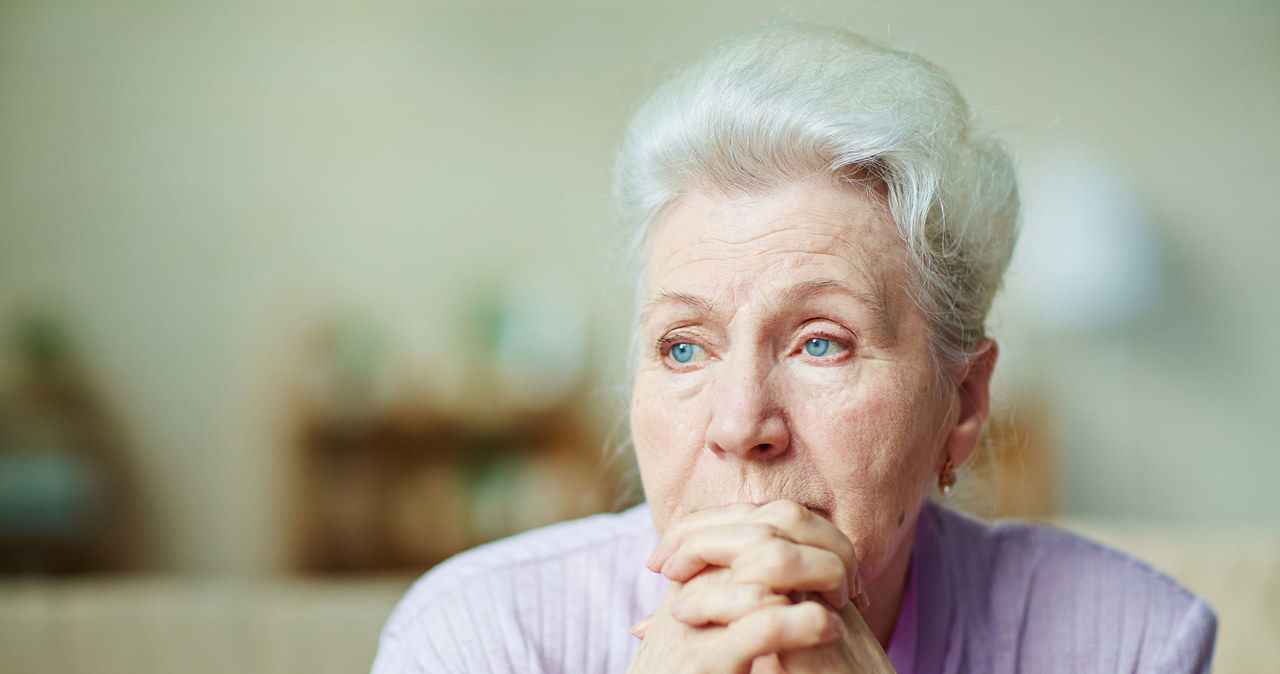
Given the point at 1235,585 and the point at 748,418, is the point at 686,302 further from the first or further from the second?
the point at 1235,585

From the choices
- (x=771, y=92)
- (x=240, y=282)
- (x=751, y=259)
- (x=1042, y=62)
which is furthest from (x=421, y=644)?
(x=1042, y=62)

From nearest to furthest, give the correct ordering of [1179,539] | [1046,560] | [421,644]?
1. [421,644]
2. [1046,560]
3. [1179,539]

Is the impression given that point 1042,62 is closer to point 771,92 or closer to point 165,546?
point 771,92

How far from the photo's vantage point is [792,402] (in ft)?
3.48

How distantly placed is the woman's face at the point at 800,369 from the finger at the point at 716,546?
102 mm

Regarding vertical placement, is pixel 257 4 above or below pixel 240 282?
above

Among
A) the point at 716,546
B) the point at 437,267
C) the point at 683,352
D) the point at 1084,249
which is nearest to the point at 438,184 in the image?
the point at 437,267

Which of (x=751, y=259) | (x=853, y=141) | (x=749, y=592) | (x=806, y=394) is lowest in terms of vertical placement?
(x=749, y=592)

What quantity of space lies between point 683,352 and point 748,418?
17 centimetres

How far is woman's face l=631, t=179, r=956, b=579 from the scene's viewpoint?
1.05 metres

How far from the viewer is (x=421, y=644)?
4.12 feet

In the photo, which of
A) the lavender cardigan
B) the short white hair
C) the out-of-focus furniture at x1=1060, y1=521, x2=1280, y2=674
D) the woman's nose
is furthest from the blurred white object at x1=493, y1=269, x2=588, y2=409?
the woman's nose

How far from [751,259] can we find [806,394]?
0.54 ft

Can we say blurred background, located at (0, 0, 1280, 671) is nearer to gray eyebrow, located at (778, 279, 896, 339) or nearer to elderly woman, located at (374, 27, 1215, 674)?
elderly woman, located at (374, 27, 1215, 674)
